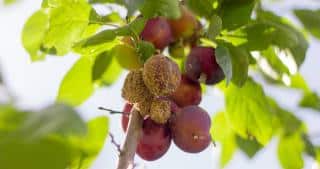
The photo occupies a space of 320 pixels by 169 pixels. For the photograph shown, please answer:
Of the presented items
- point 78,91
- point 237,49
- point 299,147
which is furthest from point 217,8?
point 299,147

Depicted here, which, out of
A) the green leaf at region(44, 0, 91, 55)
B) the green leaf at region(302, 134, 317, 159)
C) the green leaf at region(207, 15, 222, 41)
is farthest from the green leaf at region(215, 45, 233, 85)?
the green leaf at region(302, 134, 317, 159)

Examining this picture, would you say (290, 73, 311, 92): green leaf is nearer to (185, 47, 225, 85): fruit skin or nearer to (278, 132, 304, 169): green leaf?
(278, 132, 304, 169): green leaf

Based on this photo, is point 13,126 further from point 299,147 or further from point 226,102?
point 299,147

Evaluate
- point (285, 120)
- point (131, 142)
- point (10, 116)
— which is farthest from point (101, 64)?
point (10, 116)

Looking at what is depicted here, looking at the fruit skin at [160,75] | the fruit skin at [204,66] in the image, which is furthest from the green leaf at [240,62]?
the fruit skin at [160,75]

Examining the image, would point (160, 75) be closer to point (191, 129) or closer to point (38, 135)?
point (191, 129)
